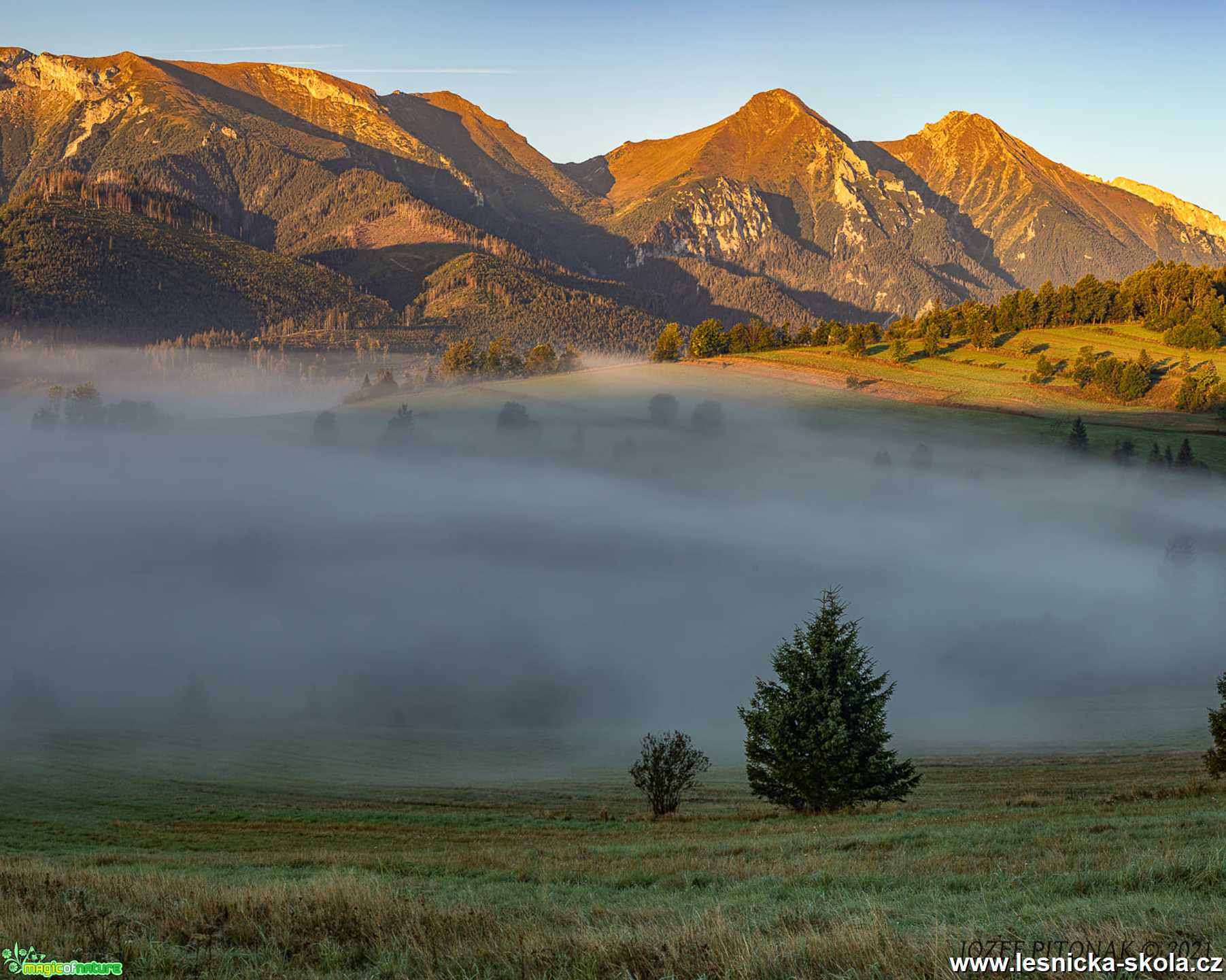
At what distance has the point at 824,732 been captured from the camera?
36875 mm

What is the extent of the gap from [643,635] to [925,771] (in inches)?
4187

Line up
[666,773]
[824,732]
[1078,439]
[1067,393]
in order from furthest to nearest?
[1067,393] < [1078,439] < [666,773] < [824,732]

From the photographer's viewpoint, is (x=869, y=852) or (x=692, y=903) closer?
(x=692, y=903)

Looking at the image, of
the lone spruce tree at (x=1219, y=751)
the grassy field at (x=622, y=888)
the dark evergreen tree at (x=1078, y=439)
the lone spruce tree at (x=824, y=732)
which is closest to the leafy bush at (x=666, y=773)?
the grassy field at (x=622, y=888)

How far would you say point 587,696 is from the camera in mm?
143000

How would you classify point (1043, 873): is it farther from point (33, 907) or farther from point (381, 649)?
point (381, 649)

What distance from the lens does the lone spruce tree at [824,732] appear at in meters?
37.2

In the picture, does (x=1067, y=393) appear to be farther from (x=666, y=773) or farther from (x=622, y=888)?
(x=622, y=888)

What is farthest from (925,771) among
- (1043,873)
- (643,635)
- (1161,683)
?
(643,635)

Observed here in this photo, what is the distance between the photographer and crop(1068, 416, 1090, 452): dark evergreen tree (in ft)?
538

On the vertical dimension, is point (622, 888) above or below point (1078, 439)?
below

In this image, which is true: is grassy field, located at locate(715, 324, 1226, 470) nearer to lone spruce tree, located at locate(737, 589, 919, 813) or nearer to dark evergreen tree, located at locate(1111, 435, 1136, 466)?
dark evergreen tree, located at locate(1111, 435, 1136, 466)

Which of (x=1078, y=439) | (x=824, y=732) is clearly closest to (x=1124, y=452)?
(x=1078, y=439)

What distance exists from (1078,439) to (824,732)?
14915 cm
